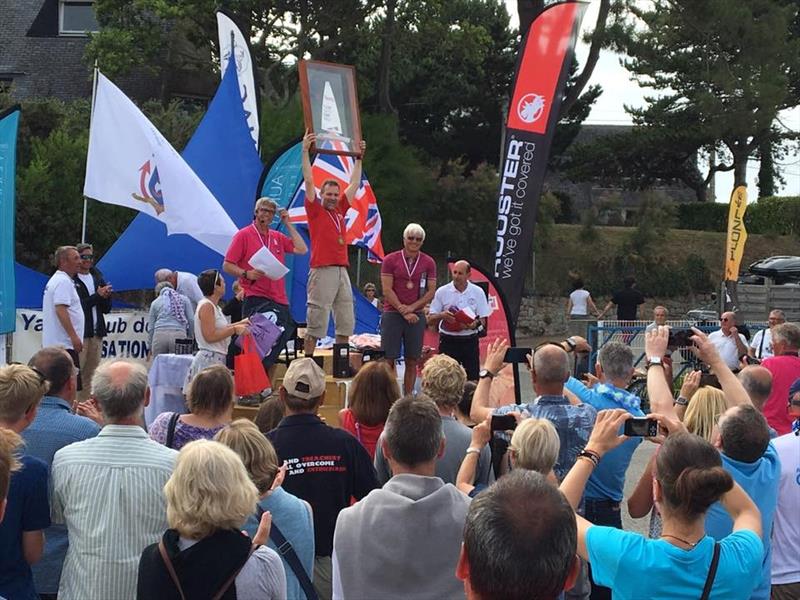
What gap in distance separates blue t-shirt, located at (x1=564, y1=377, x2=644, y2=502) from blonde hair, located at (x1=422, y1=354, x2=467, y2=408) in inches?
28.6

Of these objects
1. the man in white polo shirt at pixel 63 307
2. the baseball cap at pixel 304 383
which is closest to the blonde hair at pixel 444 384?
the baseball cap at pixel 304 383

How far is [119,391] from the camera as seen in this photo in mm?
4270

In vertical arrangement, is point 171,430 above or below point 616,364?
below

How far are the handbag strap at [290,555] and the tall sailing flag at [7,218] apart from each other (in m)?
6.60

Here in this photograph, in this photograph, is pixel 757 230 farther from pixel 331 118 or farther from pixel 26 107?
pixel 331 118

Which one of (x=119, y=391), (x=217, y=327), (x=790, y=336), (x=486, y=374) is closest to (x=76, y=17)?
(x=217, y=327)

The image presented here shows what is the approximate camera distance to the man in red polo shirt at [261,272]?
9.52m

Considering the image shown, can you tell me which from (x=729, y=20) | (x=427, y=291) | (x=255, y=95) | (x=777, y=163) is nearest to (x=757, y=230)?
(x=777, y=163)

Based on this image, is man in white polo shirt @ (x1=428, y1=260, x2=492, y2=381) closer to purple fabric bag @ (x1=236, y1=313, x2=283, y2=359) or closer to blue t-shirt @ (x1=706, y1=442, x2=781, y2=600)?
purple fabric bag @ (x1=236, y1=313, x2=283, y2=359)

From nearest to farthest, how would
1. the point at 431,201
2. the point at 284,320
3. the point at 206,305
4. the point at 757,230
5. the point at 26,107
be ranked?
1. the point at 206,305
2. the point at 284,320
3. the point at 26,107
4. the point at 431,201
5. the point at 757,230

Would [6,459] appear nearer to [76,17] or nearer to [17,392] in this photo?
[17,392]

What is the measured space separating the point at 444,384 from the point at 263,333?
4293 mm

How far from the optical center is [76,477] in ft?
13.2

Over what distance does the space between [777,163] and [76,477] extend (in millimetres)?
42422
